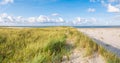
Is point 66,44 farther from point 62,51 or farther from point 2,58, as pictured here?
point 2,58

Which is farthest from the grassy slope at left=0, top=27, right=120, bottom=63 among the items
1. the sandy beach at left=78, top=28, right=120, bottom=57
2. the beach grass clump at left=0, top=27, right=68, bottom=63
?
the sandy beach at left=78, top=28, right=120, bottom=57

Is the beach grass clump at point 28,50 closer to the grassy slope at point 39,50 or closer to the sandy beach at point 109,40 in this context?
the grassy slope at point 39,50

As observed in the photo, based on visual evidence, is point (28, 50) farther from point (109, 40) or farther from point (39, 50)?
point (109, 40)

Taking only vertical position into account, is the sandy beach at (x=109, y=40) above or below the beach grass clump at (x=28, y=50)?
below

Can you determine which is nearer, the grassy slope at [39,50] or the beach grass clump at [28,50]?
the grassy slope at [39,50]

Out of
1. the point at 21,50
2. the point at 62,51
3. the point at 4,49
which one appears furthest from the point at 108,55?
the point at 4,49

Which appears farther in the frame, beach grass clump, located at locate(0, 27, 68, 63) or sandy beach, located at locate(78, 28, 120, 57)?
sandy beach, located at locate(78, 28, 120, 57)

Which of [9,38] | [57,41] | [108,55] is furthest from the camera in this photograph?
[9,38]

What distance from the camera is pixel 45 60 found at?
8.62 metres

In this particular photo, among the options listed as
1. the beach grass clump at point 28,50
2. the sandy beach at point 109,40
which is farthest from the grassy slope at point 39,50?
the sandy beach at point 109,40

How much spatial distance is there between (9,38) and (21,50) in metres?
1.58

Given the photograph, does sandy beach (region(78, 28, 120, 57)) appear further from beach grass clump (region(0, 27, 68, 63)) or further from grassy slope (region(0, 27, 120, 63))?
beach grass clump (region(0, 27, 68, 63))

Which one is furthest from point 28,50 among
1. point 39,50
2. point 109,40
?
point 109,40

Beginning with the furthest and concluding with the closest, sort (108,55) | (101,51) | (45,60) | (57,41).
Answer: (57,41)
(101,51)
(108,55)
(45,60)
